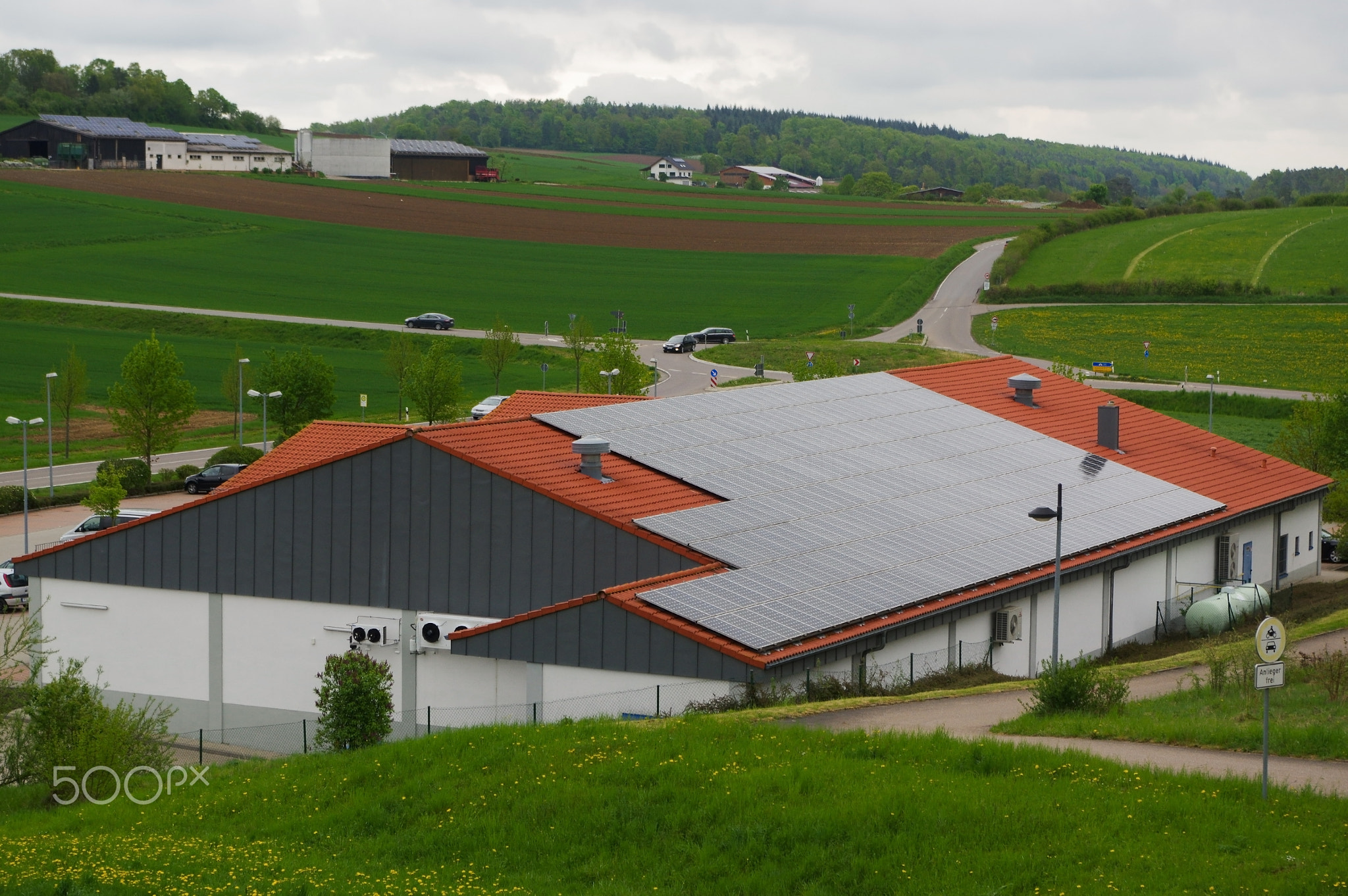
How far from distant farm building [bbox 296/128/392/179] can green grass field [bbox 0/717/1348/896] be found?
170494 mm

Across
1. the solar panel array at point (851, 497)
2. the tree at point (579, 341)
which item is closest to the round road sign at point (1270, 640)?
the solar panel array at point (851, 497)

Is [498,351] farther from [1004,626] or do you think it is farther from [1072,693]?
[1072,693]

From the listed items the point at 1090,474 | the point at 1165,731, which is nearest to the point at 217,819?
the point at 1165,731

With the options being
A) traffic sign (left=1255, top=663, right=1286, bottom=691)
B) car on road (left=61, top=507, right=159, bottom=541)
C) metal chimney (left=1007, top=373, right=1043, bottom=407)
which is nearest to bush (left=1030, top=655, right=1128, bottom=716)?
A: traffic sign (left=1255, top=663, right=1286, bottom=691)

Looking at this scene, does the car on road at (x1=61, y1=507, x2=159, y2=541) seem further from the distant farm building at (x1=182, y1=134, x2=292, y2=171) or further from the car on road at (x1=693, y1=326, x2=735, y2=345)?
the distant farm building at (x1=182, y1=134, x2=292, y2=171)

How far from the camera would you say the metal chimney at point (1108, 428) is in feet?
144

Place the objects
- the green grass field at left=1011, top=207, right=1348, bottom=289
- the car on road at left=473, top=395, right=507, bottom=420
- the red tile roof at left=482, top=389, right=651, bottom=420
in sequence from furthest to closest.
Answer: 1. the green grass field at left=1011, top=207, right=1348, bottom=289
2. the car on road at left=473, top=395, right=507, bottom=420
3. the red tile roof at left=482, top=389, right=651, bottom=420

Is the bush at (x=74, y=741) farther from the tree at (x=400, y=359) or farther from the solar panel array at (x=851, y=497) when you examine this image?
the tree at (x=400, y=359)

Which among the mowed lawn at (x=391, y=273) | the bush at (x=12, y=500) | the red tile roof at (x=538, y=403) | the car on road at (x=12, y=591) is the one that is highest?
the mowed lawn at (x=391, y=273)

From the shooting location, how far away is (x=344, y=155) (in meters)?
181

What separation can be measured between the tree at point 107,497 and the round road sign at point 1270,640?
40733 millimetres

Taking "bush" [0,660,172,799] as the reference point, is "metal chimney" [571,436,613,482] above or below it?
above

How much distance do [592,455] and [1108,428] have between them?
66.4ft

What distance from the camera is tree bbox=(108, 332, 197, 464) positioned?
202 ft
